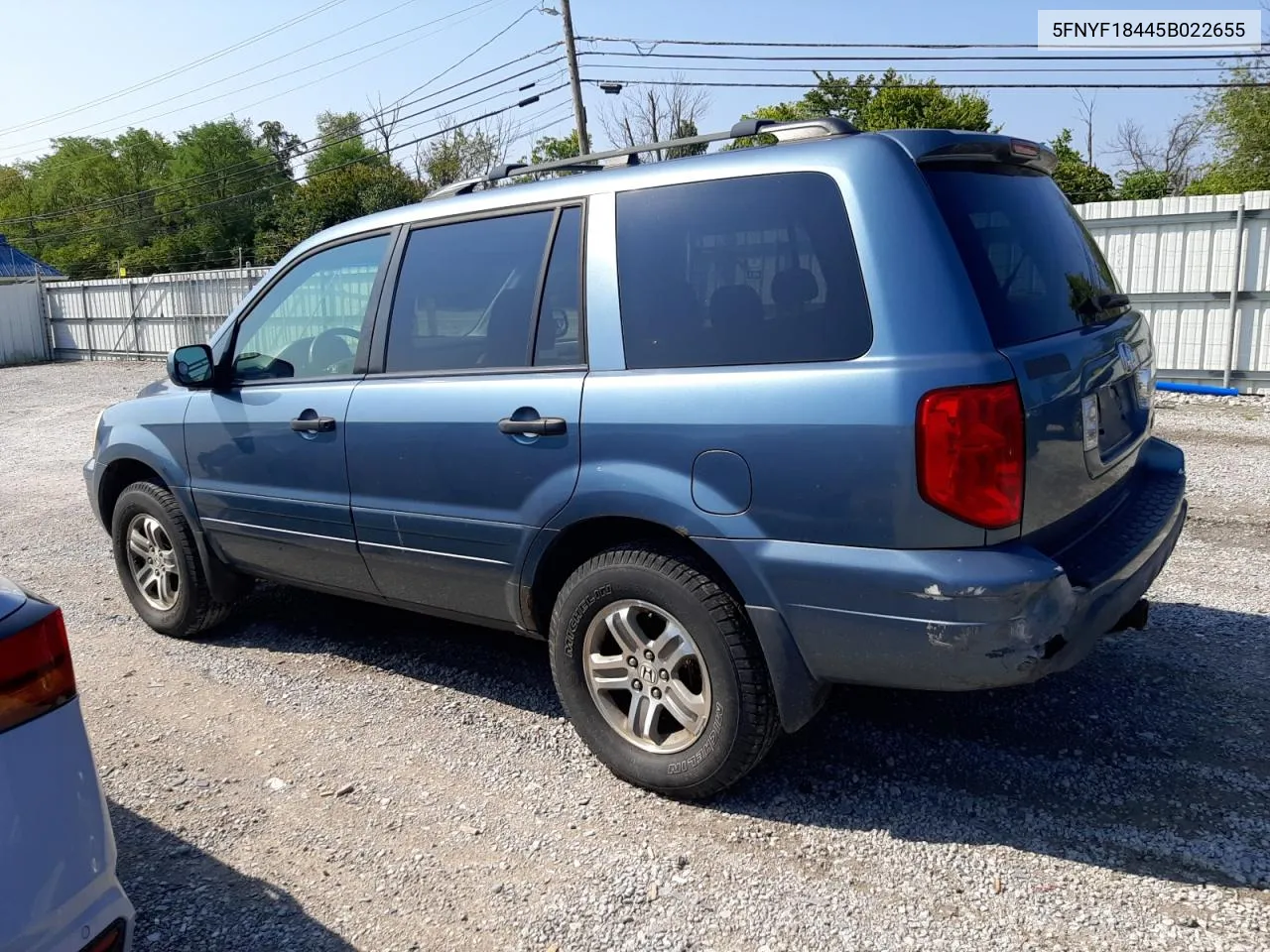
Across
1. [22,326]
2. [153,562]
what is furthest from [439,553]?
[22,326]

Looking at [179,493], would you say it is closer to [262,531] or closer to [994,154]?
[262,531]

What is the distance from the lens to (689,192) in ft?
10.5

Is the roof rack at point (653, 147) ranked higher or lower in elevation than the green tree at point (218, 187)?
lower

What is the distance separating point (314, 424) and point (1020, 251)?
8.91 ft

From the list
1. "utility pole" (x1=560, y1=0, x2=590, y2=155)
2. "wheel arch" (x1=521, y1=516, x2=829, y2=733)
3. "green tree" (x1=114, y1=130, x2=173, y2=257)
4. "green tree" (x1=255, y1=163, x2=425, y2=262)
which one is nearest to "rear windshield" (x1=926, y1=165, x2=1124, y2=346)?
"wheel arch" (x1=521, y1=516, x2=829, y2=733)

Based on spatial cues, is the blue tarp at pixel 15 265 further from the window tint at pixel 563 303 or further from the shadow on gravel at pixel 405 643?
the window tint at pixel 563 303

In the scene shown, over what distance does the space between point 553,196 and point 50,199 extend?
287ft

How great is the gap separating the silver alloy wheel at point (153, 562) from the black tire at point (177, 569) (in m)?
0.02

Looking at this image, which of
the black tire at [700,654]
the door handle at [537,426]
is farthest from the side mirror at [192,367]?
the black tire at [700,654]

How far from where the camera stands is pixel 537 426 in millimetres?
3344

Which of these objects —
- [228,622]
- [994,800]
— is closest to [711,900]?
[994,800]

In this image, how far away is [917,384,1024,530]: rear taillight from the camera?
→ 2605 millimetres

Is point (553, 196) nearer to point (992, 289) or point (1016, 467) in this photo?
point (992, 289)

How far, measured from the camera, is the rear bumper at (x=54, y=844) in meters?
1.90
